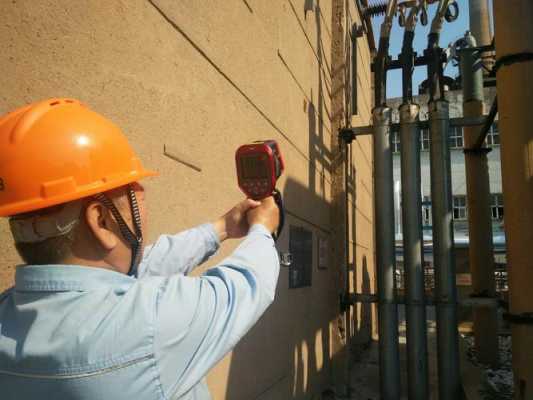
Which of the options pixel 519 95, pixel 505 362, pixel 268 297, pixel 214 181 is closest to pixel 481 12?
pixel 519 95

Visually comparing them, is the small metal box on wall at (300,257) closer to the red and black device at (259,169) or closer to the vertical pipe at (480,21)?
the red and black device at (259,169)

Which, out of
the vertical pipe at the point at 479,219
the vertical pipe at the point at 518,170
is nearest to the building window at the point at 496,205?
the vertical pipe at the point at 479,219

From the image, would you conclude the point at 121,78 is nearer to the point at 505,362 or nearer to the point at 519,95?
the point at 519,95

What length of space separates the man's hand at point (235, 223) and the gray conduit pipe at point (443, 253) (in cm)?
339

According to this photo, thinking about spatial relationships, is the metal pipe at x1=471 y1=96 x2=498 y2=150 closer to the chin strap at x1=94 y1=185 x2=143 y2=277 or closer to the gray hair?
the chin strap at x1=94 y1=185 x2=143 y2=277

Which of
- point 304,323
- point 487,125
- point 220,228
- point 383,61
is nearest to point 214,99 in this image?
point 220,228

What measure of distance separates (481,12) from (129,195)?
8194 mm

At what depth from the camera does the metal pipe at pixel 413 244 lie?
4453 mm

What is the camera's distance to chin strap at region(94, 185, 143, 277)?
1.02 meters

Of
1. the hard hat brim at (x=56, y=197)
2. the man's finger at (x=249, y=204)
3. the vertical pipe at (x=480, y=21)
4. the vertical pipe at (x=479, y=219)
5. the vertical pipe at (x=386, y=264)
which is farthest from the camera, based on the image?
the vertical pipe at (x=480, y=21)

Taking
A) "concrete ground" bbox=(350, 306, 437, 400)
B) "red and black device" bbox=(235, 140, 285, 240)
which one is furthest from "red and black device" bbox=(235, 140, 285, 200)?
"concrete ground" bbox=(350, 306, 437, 400)

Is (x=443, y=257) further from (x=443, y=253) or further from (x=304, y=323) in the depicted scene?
(x=304, y=323)

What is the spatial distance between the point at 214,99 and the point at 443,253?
302 cm

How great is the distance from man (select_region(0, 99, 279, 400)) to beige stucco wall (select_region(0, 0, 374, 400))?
0.36 meters
